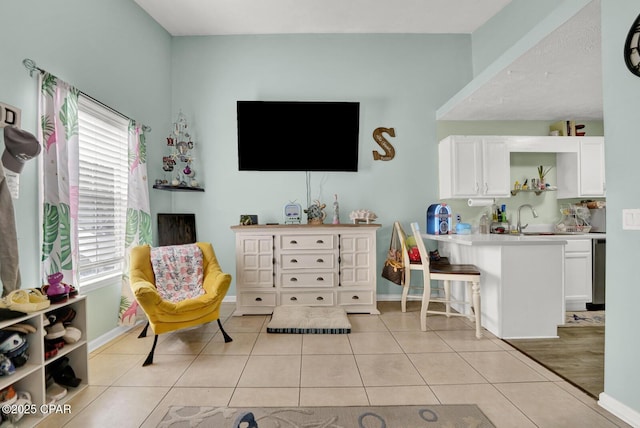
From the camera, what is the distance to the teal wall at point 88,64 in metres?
2.06

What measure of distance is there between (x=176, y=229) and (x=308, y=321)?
6.33 feet

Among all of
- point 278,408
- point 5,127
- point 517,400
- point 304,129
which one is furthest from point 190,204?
point 517,400

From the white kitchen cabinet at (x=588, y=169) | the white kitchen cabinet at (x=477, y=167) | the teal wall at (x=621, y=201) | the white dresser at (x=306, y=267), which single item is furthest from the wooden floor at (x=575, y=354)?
the white kitchen cabinet at (x=588, y=169)

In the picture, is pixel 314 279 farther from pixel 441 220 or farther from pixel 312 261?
pixel 441 220

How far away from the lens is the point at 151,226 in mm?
3564

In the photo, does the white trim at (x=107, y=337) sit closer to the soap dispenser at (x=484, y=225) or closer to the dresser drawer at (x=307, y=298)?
the dresser drawer at (x=307, y=298)

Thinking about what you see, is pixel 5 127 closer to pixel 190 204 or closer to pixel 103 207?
pixel 103 207

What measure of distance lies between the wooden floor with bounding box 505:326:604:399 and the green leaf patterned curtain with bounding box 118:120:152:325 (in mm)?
3386

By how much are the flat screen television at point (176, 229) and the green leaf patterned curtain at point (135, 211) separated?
0.35 m

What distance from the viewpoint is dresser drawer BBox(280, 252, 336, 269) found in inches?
140

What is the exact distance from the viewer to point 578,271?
3.61 metres

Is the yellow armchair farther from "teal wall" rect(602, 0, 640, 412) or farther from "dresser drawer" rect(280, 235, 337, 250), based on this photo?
"teal wall" rect(602, 0, 640, 412)

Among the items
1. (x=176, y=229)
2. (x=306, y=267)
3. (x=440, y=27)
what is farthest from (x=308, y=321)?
(x=440, y=27)

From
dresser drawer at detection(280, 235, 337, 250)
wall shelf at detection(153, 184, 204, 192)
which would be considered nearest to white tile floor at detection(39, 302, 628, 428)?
dresser drawer at detection(280, 235, 337, 250)
